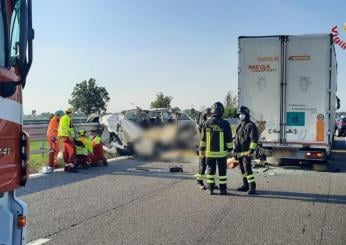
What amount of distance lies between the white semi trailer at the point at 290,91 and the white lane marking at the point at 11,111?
10.9 metres

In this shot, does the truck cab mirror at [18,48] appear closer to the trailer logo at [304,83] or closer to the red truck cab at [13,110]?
the red truck cab at [13,110]

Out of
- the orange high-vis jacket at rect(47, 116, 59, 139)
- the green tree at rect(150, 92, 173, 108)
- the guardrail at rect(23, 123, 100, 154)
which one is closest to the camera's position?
the orange high-vis jacket at rect(47, 116, 59, 139)

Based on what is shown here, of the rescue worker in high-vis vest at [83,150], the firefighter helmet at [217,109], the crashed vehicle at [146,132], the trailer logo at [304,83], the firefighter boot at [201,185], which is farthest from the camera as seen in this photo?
the crashed vehicle at [146,132]

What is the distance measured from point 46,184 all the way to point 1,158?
25.2 ft

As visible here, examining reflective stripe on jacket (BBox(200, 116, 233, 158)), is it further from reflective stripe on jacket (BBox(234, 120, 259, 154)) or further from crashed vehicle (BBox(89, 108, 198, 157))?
crashed vehicle (BBox(89, 108, 198, 157))

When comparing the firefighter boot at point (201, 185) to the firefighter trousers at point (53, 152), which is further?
the firefighter trousers at point (53, 152)

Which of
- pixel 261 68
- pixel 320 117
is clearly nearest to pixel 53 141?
pixel 261 68

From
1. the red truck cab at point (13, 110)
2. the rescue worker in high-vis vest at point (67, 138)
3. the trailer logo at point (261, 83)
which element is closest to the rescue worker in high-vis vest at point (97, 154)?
the rescue worker in high-vis vest at point (67, 138)

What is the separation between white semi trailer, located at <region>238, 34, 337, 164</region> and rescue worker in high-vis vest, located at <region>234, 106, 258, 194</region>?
3.42 metres

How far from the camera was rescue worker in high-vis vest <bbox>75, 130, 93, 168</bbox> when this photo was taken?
45.3ft

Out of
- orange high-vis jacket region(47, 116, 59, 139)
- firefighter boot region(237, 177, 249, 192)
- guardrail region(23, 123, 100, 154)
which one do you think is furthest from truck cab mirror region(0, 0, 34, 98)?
guardrail region(23, 123, 100, 154)

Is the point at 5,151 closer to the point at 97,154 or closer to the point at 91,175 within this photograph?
the point at 91,175

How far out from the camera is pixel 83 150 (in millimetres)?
13844

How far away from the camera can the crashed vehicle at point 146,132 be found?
17.1 m
